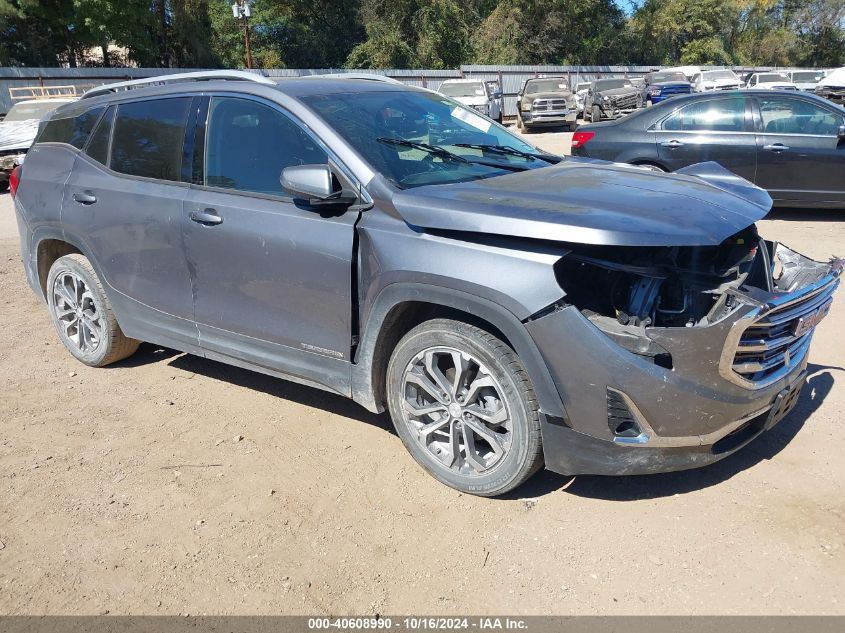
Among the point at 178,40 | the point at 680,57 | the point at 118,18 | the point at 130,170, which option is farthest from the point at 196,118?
the point at 680,57

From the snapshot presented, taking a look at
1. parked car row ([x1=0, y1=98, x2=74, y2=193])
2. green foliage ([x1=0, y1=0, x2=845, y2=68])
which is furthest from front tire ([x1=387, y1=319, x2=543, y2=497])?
green foliage ([x1=0, y1=0, x2=845, y2=68])

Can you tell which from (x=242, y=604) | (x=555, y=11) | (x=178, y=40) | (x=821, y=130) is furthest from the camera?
(x=555, y=11)

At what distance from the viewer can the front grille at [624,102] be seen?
88.2 feet

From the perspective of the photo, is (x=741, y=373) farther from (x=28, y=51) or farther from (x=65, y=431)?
(x=28, y=51)

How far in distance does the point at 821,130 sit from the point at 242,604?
8809 millimetres

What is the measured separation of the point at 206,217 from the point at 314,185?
940 mm

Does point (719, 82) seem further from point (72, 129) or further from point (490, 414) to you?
point (490, 414)

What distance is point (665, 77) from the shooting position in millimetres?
31891

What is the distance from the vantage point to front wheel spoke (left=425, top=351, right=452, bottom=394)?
339cm

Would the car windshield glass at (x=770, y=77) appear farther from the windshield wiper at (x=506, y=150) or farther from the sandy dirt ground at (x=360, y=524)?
the windshield wiper at (x=506, y=150)

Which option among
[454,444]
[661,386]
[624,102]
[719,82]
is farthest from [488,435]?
[719,82]

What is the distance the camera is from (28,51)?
3356 cm

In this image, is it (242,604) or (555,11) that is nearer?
(242,604)

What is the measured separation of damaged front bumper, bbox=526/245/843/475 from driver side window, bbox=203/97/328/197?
5.34ft
